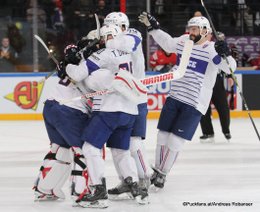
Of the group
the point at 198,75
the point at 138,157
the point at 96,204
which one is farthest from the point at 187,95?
the point at 96,204

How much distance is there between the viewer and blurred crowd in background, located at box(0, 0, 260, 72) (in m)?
11.3

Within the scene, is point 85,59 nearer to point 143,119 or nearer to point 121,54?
point 121,54

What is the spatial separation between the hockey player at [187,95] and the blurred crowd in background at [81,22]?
4.92 meters

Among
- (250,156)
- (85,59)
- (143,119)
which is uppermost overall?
(85,59)

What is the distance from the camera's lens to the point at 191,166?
7.02 m

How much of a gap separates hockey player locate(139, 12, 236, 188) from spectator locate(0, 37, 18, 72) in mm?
5333

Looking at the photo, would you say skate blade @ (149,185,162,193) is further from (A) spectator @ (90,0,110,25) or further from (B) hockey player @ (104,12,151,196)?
(A) spectator @ (90,0,110,25)

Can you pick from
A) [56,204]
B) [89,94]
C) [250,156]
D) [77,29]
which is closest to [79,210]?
[56,204]

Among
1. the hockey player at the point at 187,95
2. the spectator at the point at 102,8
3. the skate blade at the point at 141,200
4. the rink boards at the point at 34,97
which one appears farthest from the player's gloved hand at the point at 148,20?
the spectator at the point at 102,8

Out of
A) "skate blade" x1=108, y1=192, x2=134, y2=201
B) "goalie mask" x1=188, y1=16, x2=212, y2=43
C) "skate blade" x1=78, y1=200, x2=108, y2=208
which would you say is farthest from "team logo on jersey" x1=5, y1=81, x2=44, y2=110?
"skate blade" x1=78, y1=200, x2=108, y2=208

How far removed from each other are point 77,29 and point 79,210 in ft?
22.1

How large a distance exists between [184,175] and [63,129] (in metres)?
1.66

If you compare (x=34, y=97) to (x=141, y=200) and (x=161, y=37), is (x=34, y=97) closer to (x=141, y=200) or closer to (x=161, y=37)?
(x=161, y=37)

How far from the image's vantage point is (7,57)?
11.3 meters
